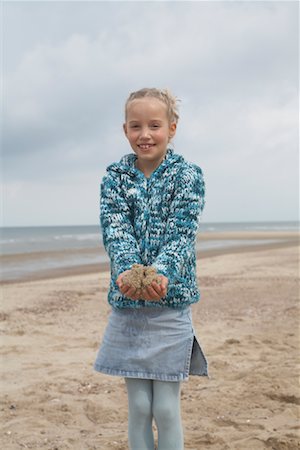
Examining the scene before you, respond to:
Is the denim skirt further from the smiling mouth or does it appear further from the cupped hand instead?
the smiling mouth

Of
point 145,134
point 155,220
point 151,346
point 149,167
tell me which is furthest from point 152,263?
point 145,134

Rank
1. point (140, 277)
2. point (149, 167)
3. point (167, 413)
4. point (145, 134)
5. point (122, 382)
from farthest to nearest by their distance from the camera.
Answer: point (122, 382) → point (149, 167) → point (145, 134) → point (167, 413) → point (140, 277)

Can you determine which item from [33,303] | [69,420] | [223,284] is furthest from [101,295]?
[69,420]

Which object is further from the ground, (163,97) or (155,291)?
(163,97)

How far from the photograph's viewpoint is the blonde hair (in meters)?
2.59

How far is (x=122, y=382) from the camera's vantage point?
180 inches

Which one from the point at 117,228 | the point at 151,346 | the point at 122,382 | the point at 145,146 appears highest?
the point at 145,146

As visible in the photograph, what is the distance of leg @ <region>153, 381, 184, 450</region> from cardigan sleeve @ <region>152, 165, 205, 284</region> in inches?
22.0

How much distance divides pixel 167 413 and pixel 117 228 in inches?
37.1

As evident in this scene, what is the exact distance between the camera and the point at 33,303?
888 centimetres

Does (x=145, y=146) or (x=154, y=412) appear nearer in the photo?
(x=154, y=412)

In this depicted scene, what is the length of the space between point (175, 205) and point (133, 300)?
1.69 feet

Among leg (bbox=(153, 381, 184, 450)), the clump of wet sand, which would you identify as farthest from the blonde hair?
leg (bbox=(153, 381, 184, 450))

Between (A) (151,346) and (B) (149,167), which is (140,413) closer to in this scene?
(A) (151,346)
